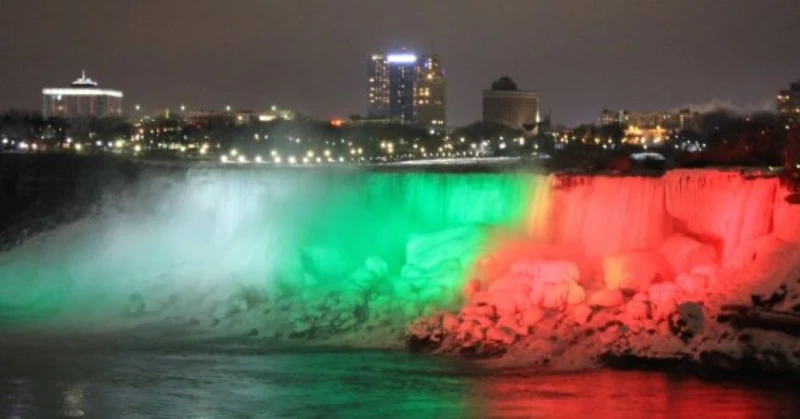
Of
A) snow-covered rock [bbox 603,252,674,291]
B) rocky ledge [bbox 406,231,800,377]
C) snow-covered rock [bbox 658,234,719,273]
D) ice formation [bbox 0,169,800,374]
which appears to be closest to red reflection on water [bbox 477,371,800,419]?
rocky ledge [bbox 406,231,800,377]

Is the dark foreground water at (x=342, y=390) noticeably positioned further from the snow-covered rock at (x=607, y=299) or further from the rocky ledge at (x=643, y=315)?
the snow-covered rock at (x=607, y=299)

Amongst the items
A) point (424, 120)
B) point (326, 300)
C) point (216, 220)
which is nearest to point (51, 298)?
point (216, 220)

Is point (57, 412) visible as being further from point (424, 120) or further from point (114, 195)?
point (424, 120)

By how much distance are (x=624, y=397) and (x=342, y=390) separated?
4.61 meters

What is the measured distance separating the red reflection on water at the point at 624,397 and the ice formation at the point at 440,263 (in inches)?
44.3

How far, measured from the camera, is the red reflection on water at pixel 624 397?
1936 centimetres

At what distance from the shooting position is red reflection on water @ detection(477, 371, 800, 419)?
19.4 m

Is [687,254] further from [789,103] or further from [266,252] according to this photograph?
[789,103]

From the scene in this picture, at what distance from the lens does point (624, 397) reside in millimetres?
20312

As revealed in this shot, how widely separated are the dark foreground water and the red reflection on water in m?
0.02

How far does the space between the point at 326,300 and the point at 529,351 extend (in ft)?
18.6

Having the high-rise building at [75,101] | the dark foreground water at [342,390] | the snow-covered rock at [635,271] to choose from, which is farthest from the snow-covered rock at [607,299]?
the high-rise building at [75,101]

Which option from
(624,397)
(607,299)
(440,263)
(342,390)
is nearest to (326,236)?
(440,263)

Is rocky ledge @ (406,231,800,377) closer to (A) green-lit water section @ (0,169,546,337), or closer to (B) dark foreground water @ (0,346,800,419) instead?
(B) dark foreground water @ (0,346,800,419)
